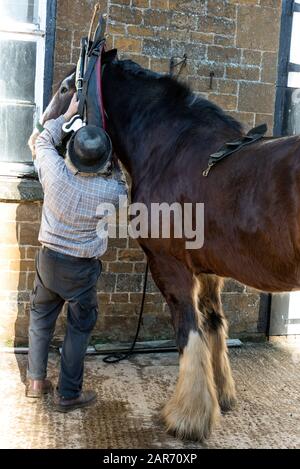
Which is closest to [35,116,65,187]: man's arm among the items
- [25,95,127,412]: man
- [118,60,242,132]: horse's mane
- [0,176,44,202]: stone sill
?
[25,95,127,412]: man

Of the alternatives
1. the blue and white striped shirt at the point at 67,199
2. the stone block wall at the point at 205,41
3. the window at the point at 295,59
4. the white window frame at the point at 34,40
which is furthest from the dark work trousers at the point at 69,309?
the window at the point at 295,59

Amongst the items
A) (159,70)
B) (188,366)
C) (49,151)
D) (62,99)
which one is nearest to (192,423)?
(188,366)

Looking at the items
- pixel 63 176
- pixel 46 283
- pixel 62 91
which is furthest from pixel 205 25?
pixel 46 283

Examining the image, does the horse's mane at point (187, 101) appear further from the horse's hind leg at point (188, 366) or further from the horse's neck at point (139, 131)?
the horse's hind leg at point (188, 366)

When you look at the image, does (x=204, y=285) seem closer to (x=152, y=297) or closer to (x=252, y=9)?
(x=152, y=297)

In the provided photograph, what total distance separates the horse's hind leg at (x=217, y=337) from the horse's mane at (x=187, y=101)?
1.01 metres

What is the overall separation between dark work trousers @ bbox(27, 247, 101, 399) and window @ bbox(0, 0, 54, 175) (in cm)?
137

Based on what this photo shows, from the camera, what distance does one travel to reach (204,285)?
12.6 feet

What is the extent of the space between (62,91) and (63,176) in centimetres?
73

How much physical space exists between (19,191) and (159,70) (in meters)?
1.53

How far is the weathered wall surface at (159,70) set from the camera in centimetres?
464

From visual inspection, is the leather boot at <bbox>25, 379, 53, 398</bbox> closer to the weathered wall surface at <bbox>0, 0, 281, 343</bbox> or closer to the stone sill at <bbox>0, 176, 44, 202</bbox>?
the weathered wall surface at <bbox>0, 0, 281, 343</bbox>

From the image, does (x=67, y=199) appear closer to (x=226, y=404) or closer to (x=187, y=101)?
(x=187, y=101)

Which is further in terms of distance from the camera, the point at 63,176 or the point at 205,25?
the point at 205,25
